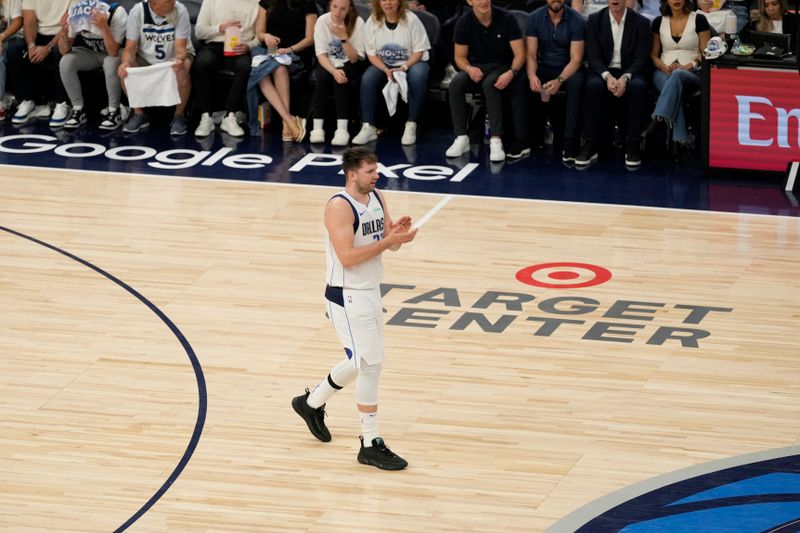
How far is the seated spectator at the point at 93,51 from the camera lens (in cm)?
1670

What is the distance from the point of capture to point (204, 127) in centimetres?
1659

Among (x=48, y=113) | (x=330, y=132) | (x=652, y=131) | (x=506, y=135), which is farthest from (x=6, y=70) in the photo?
(x=652, y=131)

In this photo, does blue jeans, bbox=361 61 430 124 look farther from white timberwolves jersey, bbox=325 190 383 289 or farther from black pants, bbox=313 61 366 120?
white timberwolves jersey, bbox=325 190 383 289

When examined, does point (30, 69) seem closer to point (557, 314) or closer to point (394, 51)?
point (394, 51)

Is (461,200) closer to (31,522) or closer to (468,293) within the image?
(468,293)

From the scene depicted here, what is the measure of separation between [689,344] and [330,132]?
6964 millimetres

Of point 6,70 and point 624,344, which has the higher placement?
point 6,70

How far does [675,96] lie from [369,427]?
7298 mm

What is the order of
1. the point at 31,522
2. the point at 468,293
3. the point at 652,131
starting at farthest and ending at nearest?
the point at 652,131 → the point at 468,293 → the point at 31,522

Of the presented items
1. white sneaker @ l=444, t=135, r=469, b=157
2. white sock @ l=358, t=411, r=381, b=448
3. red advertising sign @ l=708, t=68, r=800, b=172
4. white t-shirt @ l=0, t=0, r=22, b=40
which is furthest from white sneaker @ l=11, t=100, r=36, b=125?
white sock @ l=358, t=411, r=381, b=448

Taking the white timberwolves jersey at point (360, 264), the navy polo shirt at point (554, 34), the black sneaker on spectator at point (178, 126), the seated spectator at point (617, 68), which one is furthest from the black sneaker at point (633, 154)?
the white timberwolves jersey at point (360, 264)

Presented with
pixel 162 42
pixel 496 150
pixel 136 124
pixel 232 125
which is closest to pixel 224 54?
pixel 162 42

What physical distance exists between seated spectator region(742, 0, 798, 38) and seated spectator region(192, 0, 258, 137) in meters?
5.37

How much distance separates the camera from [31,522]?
8.14 metres
